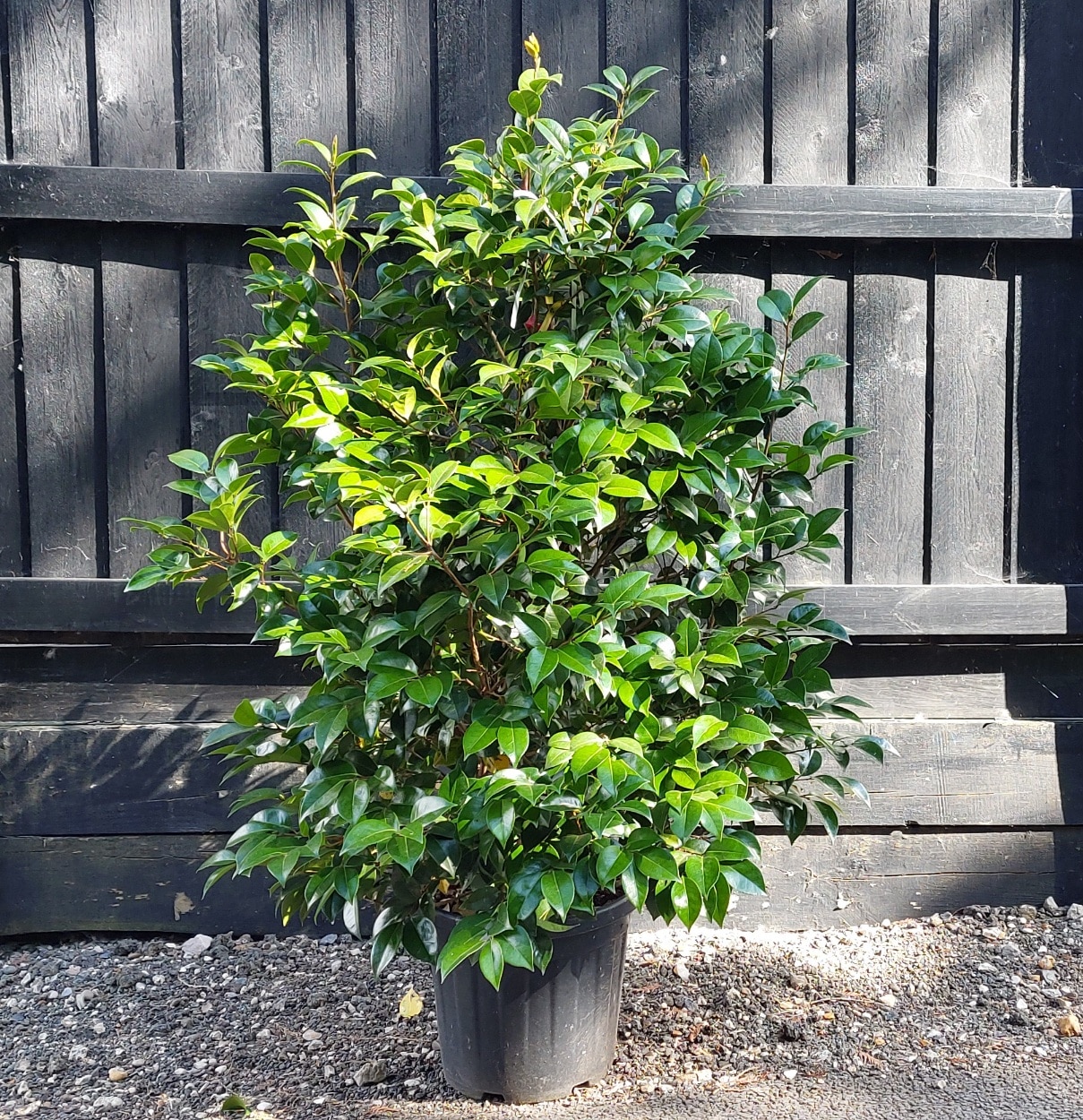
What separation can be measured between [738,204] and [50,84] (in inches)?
60.9

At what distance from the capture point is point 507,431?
1.58 meters

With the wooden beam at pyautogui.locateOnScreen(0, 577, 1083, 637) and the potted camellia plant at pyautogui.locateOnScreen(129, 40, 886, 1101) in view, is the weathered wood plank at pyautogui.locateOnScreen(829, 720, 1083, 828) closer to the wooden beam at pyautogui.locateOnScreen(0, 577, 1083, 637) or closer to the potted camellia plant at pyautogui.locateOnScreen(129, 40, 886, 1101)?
the wooden beam at pyautogui.locateOnScreen(0, 577, 1083, 637)

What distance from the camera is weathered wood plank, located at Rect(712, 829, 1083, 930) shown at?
2.32 metres

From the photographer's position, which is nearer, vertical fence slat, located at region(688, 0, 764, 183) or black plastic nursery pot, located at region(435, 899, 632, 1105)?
black plastic nursery pot, located at region(435, 899, 632, 1105)

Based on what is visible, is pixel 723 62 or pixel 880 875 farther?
pixel 880 875

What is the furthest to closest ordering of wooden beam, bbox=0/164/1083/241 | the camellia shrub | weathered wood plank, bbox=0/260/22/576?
weathered wood plank, bbox=0/260/22/576
wooden beam, bbox=0/164/1083/241
the camellia shrub

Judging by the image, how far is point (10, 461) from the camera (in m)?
2.22

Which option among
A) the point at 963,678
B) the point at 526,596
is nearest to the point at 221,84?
the point at 526,596

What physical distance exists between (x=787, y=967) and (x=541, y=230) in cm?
163

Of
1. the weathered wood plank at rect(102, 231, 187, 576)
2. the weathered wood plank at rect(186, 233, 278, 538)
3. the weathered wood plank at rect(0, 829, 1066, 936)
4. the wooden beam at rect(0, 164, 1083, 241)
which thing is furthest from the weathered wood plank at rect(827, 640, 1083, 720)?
the weathered wood plank at rect(102, 231, 187, 576)

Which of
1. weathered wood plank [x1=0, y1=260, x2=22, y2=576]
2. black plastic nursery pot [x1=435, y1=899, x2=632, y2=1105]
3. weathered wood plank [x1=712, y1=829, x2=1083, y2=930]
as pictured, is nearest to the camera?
black plastic nursery pot [x1=435, y1=899, x2=632, y2=1105]

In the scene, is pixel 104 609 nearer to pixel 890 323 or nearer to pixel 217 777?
pixel 217 777

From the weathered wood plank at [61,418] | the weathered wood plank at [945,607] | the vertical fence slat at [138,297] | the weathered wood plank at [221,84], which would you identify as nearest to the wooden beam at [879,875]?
the weathered wood plank at [945,607]

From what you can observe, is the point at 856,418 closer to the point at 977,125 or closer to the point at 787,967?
the point at 977,125
